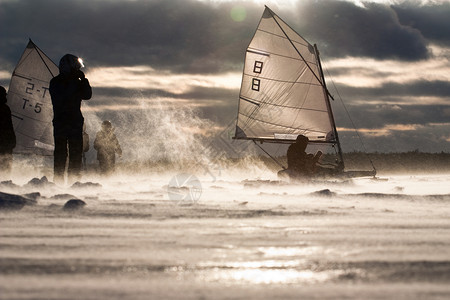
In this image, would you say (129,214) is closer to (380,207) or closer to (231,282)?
(380,207)

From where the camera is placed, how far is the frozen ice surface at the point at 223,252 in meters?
3.21

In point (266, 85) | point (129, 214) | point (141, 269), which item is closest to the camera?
point (141, 269)

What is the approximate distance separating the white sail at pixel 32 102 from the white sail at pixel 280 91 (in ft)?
23.3

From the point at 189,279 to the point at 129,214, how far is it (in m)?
3.92

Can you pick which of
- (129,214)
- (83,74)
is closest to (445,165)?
(83,74)

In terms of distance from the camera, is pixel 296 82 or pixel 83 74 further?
pixel 296 82

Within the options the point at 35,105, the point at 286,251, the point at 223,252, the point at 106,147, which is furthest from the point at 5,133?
the point at 286,251

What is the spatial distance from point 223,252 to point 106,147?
13734 millimetres

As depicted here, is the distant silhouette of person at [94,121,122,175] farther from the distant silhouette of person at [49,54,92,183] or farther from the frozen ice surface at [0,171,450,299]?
the frozen ice surface at [0,171,450,299]

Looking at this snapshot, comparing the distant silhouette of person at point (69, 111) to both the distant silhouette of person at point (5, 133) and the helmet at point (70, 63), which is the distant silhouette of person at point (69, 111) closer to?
the helmet at point (70, 63)

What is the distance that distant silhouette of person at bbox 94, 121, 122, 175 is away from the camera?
1772 cm

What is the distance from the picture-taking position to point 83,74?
1252 cm

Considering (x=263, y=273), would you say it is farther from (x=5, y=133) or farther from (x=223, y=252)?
(x=5, y=133)

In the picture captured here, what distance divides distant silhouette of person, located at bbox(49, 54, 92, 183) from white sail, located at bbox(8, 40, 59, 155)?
30.7 ft
